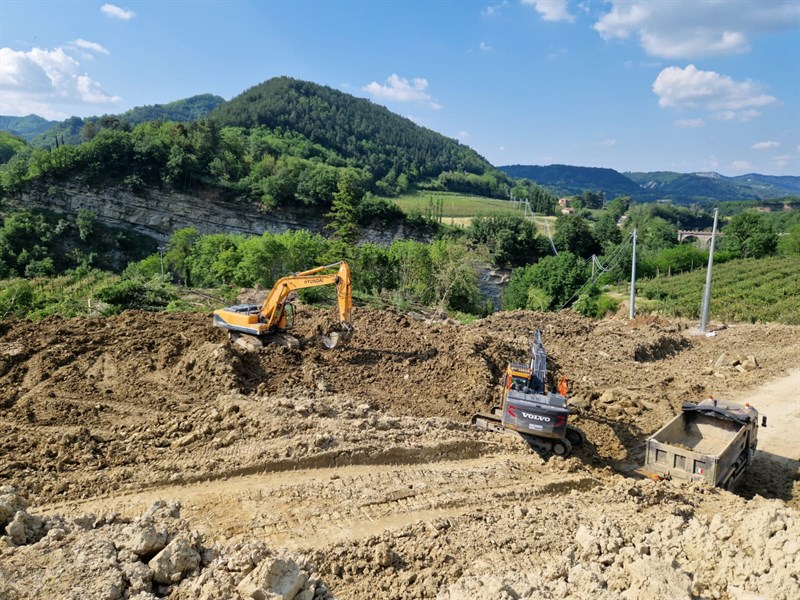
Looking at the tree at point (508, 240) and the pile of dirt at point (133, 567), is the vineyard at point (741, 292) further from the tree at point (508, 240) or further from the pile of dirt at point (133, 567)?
the pile of dirt at point (133, 567)

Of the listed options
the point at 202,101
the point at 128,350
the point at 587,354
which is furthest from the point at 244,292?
the point at 202,101

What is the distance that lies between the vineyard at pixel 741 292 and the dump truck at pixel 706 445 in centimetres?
1860

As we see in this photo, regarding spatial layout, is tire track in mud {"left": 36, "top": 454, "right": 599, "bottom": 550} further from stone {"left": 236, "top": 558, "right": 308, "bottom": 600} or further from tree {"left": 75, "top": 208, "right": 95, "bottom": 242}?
tree {"left": 75, "top": 208, "right": 95, "bottom": 242}

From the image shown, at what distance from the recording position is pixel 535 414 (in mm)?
8586

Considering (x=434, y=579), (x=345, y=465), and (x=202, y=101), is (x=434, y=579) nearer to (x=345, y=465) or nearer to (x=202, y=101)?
(x=345, y=465)

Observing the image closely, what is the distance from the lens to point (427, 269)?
3303 centimetres

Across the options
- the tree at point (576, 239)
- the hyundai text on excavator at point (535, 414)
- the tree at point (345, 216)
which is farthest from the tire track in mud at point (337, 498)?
the tree at point (576, 239)

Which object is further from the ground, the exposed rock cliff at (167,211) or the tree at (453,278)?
the exposed rock cliff at (167,211)

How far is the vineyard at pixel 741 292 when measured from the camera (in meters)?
27.5

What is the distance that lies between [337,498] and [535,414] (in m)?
3.40

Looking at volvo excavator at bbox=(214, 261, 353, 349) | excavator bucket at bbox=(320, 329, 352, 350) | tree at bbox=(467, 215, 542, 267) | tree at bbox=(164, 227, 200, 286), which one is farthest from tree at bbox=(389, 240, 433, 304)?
volvo excavator at bbox=(214, 261, 353, 349)

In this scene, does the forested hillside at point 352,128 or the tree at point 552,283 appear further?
the forested hillside at point 352,128

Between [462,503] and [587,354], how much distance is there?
10403 mm

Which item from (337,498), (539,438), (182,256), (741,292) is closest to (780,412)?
(539,438)
